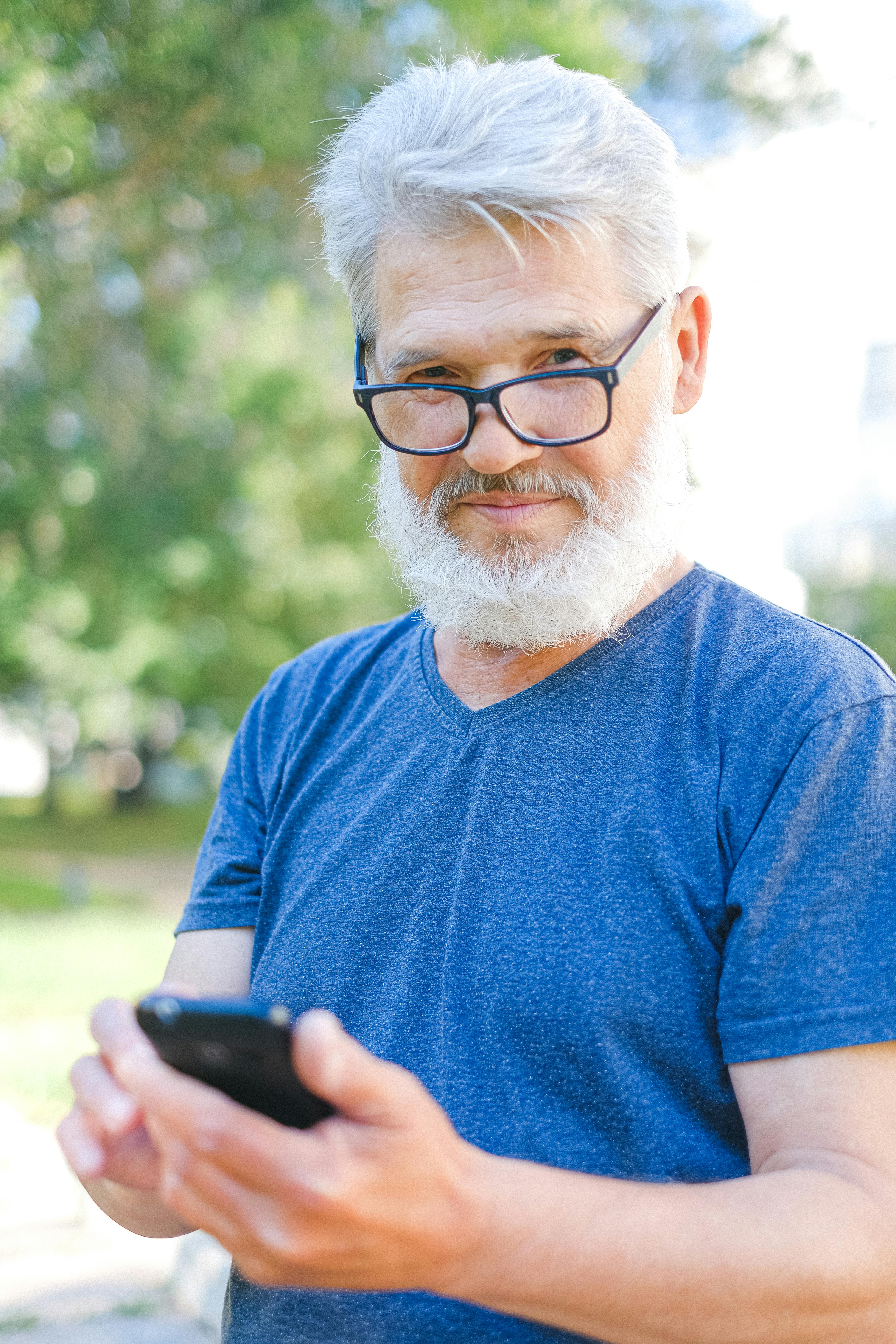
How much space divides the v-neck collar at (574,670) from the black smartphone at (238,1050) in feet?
2.44

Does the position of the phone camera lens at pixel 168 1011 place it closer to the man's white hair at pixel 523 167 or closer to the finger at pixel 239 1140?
the finger at pixel 239 1140

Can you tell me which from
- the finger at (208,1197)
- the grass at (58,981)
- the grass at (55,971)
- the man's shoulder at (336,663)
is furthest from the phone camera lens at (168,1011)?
the grass at (58,981)

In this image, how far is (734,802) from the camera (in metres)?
1.43

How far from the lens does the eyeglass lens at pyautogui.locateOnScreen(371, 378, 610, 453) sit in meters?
1.64

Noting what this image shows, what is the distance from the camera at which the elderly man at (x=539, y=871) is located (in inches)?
41.6

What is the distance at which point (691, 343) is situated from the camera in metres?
1.86

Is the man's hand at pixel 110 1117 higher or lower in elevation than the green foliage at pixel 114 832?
higher

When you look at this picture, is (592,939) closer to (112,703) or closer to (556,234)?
(556,234)

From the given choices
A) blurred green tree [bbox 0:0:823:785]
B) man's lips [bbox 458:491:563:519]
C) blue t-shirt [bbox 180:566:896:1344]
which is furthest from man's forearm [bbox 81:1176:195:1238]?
blurred green tree [bbox 0:0:823:785]

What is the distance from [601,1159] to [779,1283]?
0.31 metres

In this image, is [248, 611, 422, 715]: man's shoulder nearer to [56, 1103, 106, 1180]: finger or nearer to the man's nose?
the man's nose

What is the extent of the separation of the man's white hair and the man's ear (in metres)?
0.06

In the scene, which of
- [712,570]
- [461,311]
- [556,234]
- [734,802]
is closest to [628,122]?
[556,234]

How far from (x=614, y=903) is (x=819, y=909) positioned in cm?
26
